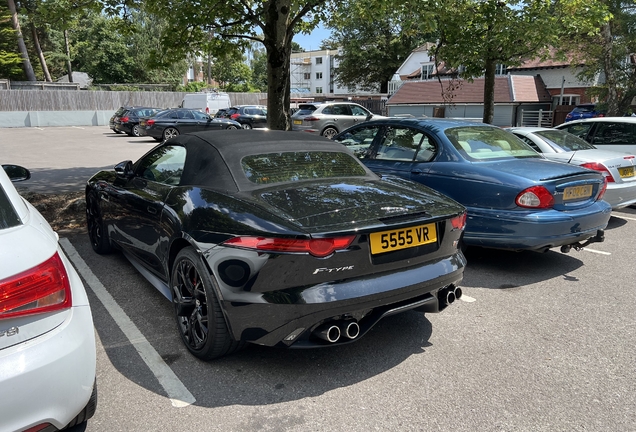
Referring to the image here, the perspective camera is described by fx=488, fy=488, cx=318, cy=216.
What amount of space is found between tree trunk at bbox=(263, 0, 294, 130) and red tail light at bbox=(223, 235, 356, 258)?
22.2 ft

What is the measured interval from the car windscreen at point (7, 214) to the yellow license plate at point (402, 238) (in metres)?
1.86

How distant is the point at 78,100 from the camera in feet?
119

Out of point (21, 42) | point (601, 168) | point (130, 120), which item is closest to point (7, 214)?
point (601, 168)

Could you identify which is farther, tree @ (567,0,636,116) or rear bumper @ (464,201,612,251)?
tree @ (567,0,636,116)

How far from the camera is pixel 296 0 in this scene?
8.98 metres

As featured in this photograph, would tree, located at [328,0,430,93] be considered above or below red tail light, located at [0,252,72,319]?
above

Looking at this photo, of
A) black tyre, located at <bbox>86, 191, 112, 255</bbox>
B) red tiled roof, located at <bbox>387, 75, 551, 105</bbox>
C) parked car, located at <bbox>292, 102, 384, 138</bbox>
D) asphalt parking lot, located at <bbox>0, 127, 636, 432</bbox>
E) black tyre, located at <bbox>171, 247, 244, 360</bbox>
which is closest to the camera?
asphalt parking lot, located at <bbox>0, 127, 636, 432</bbox>

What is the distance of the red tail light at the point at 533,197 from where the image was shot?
15.3 feet

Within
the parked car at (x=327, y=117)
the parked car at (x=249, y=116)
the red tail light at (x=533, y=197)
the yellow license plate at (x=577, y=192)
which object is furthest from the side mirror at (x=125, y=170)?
the parked car at (x=249, y=116)

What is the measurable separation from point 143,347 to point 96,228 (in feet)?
8.38

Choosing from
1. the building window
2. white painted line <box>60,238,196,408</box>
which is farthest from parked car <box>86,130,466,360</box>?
the building window

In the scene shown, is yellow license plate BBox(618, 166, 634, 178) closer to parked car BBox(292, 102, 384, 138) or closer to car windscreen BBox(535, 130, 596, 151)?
car windscreen BBox(535, 130, 596, 151)

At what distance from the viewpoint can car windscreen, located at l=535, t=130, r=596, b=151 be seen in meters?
7.61

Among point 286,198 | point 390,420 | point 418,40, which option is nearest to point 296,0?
point 286,198
